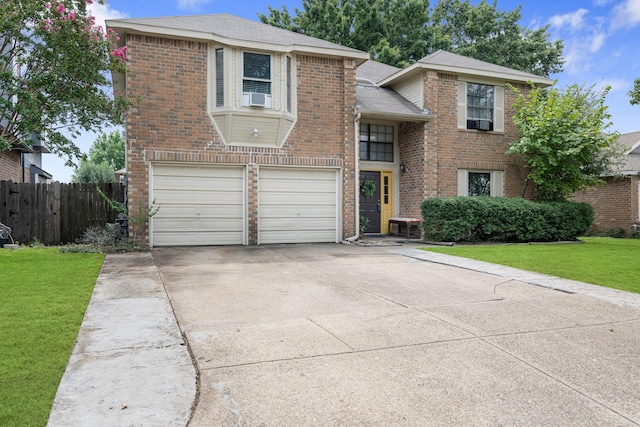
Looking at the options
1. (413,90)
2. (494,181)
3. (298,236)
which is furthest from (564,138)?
(298,236)

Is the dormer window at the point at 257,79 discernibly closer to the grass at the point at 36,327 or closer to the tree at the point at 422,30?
the grass at the point at 36,327

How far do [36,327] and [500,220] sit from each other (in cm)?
1203

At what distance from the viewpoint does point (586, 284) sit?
6.83m

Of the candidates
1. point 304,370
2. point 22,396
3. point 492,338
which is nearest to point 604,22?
point 492,338

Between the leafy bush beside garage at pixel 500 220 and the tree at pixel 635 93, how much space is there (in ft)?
11.3

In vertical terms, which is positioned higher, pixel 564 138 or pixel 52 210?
pixel 564 138

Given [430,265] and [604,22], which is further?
[604,22]

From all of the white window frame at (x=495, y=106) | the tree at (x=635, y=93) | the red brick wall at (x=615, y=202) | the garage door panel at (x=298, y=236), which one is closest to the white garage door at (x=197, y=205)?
the garage door panel at (x=298, y=236)

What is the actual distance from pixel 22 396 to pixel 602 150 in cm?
1705

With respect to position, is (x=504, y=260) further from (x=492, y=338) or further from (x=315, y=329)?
(x=315, y=329)

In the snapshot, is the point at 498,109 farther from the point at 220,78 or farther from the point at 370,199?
the point at 220,78

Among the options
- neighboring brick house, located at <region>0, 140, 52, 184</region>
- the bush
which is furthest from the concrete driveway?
neighboring brick house, located at <region>0, 140, 52, 184</region>

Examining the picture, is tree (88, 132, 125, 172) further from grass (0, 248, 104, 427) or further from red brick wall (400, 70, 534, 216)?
grass (0, 248, 104, 427)

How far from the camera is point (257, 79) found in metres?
11.8
